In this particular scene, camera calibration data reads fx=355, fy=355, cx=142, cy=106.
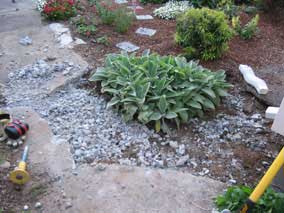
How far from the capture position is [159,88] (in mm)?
3791

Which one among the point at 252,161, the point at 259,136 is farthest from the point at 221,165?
the point at 259,136

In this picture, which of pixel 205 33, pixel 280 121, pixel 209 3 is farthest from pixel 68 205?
pixel 209 3

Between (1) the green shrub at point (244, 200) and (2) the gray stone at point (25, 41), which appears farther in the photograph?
(2) the gray stone at point (25, 41)

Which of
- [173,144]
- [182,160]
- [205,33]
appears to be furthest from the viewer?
[205,33]

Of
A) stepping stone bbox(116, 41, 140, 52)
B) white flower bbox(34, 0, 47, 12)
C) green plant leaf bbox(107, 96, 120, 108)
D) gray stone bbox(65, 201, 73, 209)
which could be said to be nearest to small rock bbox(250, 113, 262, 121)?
green plant leaf bbox(107, 96, 120, 108)

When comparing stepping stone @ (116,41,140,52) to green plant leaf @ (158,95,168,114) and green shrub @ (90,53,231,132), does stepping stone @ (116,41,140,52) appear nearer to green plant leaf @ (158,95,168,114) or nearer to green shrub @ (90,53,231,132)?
green shrub @ (90,53,231,132)

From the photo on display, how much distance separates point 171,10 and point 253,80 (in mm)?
2732

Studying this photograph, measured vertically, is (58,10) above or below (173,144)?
above

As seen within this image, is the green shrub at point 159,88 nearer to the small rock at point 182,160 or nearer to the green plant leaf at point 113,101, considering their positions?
the green plant leaf at point 113,101

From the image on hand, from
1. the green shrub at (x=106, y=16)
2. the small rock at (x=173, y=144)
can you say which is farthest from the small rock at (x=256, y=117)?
the green shrub at (x=106, y=16)

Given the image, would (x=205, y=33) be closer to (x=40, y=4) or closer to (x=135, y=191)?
(x=135, y=191)

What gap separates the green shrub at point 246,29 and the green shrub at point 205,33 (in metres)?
0.87

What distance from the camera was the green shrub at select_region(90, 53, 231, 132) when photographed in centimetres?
368

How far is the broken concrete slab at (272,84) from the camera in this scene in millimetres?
4285
